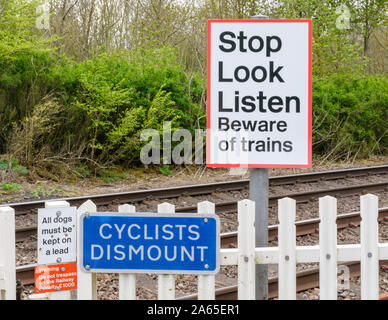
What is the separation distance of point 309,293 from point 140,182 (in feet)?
25.8

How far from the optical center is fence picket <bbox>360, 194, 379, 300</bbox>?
338cm

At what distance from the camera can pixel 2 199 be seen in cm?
1011

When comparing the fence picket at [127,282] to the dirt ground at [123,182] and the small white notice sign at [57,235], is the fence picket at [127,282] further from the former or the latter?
the dirt ground at [123,182]

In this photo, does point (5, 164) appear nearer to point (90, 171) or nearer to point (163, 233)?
point (90, 171)

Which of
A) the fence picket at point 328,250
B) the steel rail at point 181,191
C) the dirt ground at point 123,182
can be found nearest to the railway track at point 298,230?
the steel rail at point 181,191

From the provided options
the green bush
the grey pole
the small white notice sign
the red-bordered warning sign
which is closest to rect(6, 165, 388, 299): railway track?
the grey pole

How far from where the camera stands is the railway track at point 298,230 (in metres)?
5.70

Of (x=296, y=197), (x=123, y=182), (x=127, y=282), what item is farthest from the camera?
(x=123, y=182)

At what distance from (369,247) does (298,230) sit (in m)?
4.40

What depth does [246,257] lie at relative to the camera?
10.7ft

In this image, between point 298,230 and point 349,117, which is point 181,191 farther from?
point 349,117

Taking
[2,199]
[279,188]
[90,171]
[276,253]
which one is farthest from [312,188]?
[276,253]

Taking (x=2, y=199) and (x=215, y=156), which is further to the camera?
(x=2, y=199)

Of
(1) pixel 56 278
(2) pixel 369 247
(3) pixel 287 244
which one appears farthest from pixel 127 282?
(2) pixel 369 247
